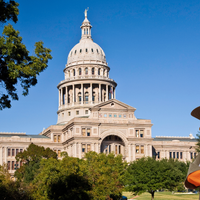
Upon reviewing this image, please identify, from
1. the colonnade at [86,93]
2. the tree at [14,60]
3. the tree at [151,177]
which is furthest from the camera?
the colonnade at [86,93]

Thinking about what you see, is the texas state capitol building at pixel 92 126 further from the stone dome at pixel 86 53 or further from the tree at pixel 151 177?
the tree at pixel 151 177

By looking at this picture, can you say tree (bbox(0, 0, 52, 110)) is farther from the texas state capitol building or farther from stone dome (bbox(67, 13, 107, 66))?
stone dome (bbox(67, 13, 107, 66))

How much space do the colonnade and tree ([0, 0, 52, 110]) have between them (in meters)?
99.1

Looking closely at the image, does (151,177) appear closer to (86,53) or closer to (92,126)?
(92,126)

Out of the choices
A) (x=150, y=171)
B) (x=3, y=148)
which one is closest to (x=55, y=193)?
(x=150, y=171)

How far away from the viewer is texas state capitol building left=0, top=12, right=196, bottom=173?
10812cm

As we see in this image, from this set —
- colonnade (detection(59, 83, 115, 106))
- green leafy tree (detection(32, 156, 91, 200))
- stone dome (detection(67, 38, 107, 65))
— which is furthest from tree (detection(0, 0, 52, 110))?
stone dome (detection(67, 38, 107, 65))

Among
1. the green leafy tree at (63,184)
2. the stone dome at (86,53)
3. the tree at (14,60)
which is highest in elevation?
the stone dome at (86,53)

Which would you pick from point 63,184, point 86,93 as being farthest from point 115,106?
point 63,184

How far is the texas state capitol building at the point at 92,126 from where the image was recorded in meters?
108

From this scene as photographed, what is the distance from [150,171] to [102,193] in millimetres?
23972

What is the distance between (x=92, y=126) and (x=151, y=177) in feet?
117

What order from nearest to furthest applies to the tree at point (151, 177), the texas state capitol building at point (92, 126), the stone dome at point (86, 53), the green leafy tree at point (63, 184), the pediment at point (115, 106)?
1. the green leafy tree at point (63, 184)
2. the tree at point (151, 177)
3. the texas state capitol building at point (92, 126)
4. the pediment at point (115, 106)
5. the stone dome at point (86, 53)

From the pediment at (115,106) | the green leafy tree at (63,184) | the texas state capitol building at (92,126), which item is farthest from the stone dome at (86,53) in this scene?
the green leafy tree at (63,184)
